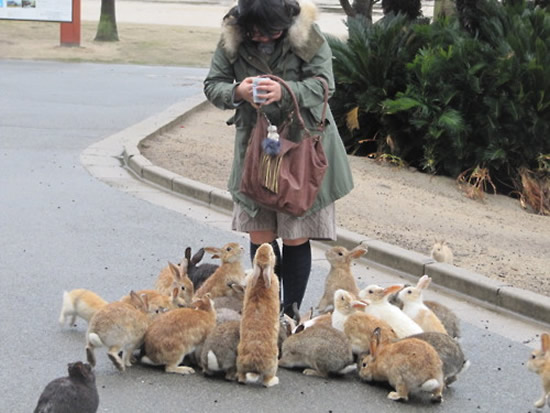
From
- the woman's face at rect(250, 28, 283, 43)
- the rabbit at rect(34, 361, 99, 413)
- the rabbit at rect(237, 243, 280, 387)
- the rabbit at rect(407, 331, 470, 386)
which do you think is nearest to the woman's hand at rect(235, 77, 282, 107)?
the woman's face at rect(250, 28, 283, 43)

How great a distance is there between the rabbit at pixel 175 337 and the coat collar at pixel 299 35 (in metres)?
1.54

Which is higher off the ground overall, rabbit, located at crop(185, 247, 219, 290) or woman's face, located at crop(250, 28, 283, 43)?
woman's face, located at crop(250, 28, 283, 43)

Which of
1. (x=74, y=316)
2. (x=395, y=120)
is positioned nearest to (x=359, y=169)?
(x=395, y=120)

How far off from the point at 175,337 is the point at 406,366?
4.10 feet

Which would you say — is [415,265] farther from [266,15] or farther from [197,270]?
[266,15]

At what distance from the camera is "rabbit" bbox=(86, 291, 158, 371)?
5.45 meters

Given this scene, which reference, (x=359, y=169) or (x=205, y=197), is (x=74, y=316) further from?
(x=359, y=169)

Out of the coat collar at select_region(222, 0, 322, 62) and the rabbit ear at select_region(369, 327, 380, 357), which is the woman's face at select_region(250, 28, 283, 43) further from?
the rabbit ear at select_region(369, 327, 380, 357)

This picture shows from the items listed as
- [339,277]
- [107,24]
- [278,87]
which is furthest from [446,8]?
[107,24]

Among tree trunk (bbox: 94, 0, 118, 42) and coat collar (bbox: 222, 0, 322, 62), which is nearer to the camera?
coat collar (bbox: 222, 0, 322, 62)

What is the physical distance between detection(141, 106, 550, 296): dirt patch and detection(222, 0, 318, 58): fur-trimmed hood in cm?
287

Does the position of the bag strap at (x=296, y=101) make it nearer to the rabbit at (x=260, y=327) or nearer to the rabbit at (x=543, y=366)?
the rabbit at (x=260, y=327)

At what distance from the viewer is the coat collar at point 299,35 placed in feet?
18.9

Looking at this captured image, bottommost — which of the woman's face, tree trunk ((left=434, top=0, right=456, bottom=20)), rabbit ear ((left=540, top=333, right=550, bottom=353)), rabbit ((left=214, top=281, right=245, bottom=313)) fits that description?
rabbit ((left=214, top=281, right=245, bottom=313))
